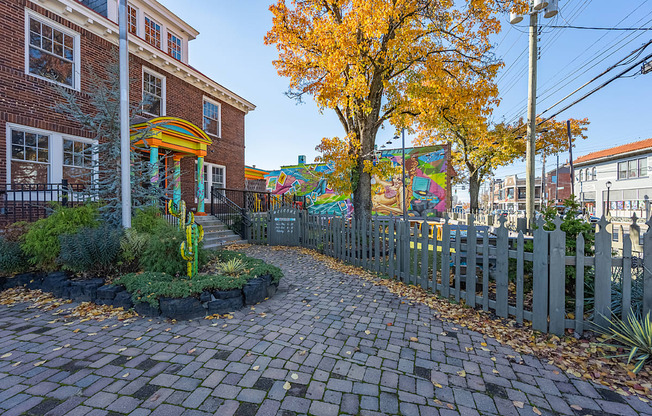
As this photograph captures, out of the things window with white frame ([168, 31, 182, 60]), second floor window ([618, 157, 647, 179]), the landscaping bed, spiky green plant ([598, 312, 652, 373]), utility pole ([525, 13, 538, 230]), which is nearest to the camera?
spiky green plant ([598, 312, 652, 373])

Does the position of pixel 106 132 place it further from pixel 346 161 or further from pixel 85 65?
pixel 346 161

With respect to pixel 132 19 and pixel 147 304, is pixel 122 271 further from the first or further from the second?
pixel 132 19

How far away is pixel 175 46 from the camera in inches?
535

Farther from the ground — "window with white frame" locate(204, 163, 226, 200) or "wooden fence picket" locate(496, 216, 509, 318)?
"window with white frame" locate(204, 163, 226, 200)

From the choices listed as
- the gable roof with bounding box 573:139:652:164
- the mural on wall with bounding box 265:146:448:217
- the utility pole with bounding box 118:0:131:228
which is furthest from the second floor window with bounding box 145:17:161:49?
the gable roof with bounding box 573:139:652:164

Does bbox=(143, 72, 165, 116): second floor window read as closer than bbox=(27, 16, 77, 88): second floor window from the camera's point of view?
No

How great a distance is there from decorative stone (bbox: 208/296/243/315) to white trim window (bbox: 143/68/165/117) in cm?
1023

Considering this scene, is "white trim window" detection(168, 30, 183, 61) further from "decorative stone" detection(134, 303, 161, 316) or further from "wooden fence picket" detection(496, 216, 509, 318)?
"wooden fence picket" detection(496, 216, 509, 318)

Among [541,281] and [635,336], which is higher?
[541,281]

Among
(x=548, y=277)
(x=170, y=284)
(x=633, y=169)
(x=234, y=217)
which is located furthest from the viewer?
(x=633, y=169)

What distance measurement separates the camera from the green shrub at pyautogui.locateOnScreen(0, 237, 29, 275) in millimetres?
5250

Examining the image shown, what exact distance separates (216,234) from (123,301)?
6113mm

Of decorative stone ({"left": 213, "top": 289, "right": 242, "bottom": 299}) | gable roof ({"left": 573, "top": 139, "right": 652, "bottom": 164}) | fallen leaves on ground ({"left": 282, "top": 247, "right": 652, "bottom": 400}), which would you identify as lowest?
fallen leaves on ground ({"left": 282, "top": 247, "right": 652, "bottom": 400})

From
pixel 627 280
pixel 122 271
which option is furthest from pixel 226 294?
pixel 627 280
